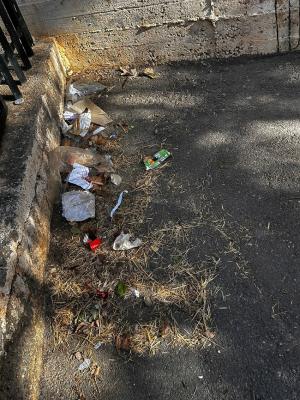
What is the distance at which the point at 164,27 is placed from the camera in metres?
4.25

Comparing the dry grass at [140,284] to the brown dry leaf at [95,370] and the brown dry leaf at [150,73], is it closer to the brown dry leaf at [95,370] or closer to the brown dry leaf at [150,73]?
the brown dry leaf at [95,370]

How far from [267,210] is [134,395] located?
62.3 inches

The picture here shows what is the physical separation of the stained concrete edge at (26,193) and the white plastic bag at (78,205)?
0.14 metres

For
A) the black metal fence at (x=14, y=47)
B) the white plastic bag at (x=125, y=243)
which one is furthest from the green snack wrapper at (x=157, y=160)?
the black metal fence at (x=14, y=47)

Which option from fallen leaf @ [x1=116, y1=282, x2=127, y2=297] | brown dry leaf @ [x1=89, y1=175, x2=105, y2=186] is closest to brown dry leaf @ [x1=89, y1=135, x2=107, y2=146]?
brown dry leaf @ [x1=89, y1=175, x2=105, y2=186]

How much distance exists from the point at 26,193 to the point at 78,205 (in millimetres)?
495

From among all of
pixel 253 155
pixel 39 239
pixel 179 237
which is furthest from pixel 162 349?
pixel 253 155

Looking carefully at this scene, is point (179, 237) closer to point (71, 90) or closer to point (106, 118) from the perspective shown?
point (106, 118)

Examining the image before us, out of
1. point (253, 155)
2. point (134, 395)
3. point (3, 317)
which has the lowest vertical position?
point (134, 395)

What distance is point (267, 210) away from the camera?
307 cm

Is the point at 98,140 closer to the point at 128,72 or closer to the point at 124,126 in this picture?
the point at 124,126

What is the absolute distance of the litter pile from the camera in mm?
2654

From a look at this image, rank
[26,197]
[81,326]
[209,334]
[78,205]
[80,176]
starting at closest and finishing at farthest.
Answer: [209,334] < [81,326] < [26,197] < [78,205] < [80,176]

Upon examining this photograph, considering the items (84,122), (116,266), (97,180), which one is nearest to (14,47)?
(84,122)
